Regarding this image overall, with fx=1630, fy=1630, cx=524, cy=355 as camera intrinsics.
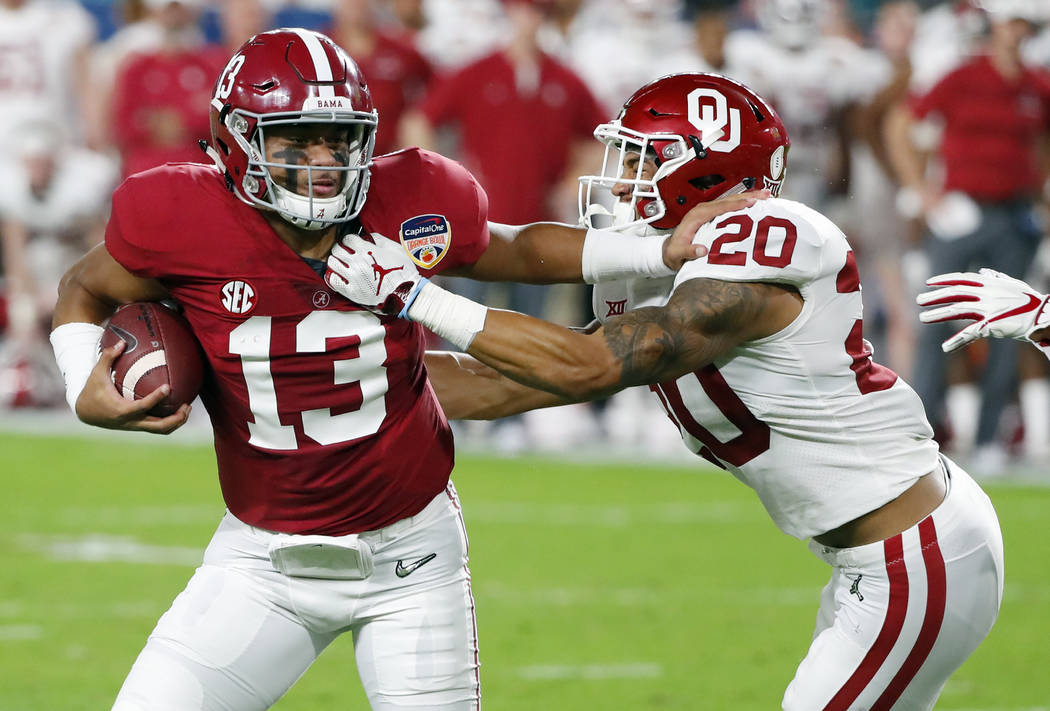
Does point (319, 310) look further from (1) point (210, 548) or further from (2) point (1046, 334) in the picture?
(2) point (1046, 334)

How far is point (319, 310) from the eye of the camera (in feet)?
10.4

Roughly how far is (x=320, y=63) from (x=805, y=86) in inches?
253

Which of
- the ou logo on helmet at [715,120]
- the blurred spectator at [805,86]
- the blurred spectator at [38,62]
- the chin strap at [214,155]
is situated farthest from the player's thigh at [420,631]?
the blurred spectator at [38,62]

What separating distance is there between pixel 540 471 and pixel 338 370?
535cm

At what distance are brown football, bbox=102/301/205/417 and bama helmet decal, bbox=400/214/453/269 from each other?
1.56 ft

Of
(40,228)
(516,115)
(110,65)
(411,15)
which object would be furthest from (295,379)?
(110,65)

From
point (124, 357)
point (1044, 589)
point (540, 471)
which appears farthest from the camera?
point (540, 471)

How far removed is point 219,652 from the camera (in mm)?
3107

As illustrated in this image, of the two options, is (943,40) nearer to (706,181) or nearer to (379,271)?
(706,181)

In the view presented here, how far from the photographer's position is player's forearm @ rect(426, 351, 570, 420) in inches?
149

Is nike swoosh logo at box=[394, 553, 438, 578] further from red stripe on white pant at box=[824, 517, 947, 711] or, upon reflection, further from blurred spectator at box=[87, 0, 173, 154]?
blurred spectator at box=[87, 0, 173, 154]

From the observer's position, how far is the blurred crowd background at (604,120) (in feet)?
27.1

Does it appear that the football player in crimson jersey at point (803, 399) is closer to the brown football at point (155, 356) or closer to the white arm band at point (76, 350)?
the brown football at point (155, 356)

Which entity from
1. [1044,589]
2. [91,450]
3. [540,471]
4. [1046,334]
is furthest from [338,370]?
[91,450]
